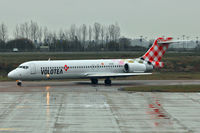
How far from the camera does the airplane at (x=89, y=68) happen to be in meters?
36.1

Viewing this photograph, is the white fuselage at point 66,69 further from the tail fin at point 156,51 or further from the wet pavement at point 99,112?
the wet pavement at point 99,112

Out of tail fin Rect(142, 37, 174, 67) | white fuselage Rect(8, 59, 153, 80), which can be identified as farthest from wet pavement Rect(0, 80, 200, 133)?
tail fin Rect(142, 37, 174, 67)

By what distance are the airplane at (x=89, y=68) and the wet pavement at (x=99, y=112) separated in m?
5.80

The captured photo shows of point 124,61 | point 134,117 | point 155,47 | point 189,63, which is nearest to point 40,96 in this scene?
point 134,117

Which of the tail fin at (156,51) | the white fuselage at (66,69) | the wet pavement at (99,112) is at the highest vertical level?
the tail fin at (156,51)

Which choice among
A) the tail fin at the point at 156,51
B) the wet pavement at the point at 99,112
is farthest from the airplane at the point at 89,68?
the wet pavement at the point at 99,112

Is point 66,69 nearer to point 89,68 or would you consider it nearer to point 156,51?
point 89,68

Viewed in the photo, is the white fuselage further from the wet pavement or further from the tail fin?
the wet pavement

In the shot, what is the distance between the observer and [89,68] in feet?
125

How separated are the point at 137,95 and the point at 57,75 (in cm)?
1085

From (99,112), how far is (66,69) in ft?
53.5

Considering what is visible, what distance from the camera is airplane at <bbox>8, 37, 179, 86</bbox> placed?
36094mm

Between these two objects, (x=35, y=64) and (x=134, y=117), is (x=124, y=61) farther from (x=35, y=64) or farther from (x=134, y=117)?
(x=134, y=117)

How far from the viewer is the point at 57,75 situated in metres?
36.6
